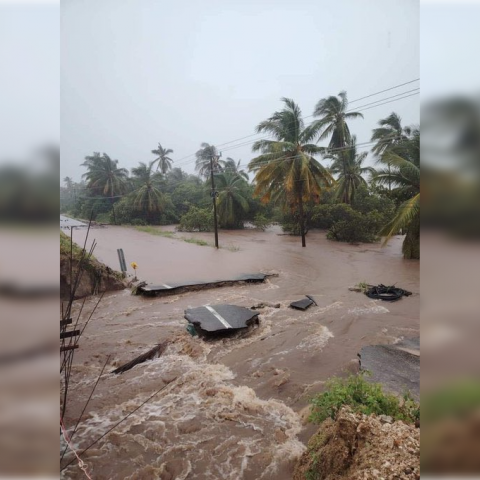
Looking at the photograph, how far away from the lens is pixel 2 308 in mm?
607

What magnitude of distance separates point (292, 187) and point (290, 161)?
1.04 metres

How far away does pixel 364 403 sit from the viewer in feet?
8.28

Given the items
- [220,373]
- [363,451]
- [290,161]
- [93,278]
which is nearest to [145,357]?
[220,373]

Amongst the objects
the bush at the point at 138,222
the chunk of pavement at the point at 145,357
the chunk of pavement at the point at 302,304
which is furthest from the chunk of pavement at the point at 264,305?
the bush at the point at 138,222

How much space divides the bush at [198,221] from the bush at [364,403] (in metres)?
15.1

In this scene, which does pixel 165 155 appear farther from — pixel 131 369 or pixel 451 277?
pixel 451 277

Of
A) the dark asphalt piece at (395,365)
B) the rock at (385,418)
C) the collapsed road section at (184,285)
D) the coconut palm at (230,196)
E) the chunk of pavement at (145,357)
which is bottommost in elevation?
the chunk of pavement at (145,357)

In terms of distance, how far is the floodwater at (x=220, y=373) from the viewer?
2812 millimetres

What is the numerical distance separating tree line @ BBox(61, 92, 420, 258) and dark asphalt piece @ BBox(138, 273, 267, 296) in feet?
14.3

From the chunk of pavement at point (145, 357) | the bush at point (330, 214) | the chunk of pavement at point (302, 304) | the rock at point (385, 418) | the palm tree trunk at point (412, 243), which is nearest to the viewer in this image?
the rock at point (385, 418)

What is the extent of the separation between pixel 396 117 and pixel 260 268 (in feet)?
36.3

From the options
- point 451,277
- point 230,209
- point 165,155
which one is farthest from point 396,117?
point 451,277

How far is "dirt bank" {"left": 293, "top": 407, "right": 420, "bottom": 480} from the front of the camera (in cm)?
184

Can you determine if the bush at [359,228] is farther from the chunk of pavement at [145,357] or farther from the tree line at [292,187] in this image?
the chunk of pavement at [145,357]
